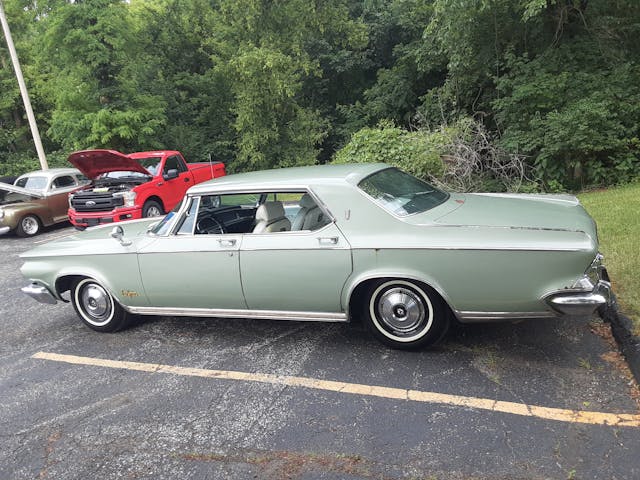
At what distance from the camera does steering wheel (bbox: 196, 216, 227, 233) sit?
178 inches

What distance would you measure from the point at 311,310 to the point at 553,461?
2034 millimetres

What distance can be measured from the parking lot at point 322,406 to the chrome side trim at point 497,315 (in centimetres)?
38

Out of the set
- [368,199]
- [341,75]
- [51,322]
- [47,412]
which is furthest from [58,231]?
[341,75]

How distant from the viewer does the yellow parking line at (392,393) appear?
2.88 metres

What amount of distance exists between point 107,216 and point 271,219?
22.2 feet

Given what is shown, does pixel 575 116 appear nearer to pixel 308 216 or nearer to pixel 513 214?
pixel 513 214

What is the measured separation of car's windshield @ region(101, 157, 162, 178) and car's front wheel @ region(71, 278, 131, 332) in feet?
20.3

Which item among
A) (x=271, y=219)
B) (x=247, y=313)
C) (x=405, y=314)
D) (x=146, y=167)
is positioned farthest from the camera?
(x=146, y=167)

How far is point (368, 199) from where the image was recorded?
152 inches

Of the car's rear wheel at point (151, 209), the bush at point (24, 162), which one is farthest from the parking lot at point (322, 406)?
the bush at point (24, 162)

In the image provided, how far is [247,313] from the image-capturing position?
421 cm

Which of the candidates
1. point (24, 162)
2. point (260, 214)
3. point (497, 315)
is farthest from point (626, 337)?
point (24, 162)

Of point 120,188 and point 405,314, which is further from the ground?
point 120,188

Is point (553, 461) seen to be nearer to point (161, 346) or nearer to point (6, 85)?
point (161, 346)
